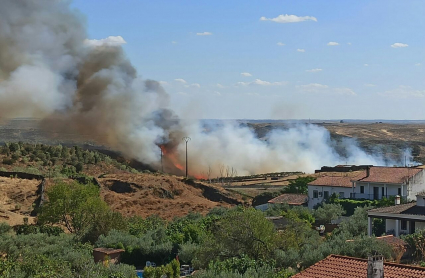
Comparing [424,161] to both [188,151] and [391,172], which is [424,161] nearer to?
[188,151]

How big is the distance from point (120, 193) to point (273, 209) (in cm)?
1647

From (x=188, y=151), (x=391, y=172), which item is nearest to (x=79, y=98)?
(x=188, y=151)

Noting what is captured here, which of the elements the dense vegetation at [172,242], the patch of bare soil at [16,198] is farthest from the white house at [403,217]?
the patch of bare soil at [16,198]

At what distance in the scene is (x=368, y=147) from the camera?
459ft

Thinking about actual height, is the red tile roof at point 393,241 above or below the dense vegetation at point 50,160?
below

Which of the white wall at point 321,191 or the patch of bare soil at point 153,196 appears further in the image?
the patch of bare soil at point 153,196

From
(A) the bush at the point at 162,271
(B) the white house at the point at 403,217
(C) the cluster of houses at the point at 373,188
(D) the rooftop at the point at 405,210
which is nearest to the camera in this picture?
(A) the bush at the point at 162,271

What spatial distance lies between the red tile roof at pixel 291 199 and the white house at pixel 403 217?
18186mm

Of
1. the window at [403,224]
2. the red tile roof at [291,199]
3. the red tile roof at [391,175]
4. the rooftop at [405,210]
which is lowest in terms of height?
the red tile roof at [291,199]

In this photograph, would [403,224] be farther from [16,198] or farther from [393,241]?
[16,198]

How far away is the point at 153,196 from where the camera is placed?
60250 mm

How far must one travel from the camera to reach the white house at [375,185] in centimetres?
4944

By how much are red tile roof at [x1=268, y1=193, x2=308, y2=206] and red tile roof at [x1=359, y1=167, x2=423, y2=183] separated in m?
6.20

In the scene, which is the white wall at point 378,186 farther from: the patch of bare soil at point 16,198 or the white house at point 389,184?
the patch of bare soil at point 16,198
